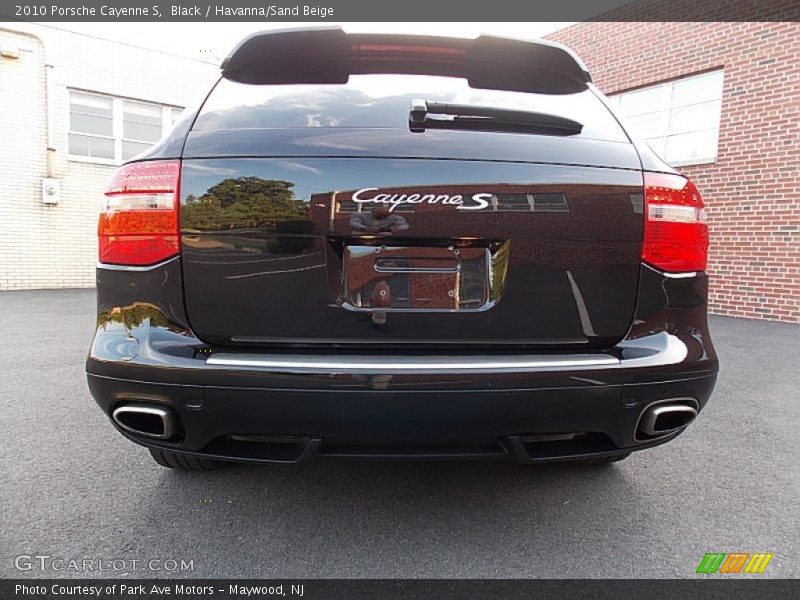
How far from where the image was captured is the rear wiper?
1.53 metres

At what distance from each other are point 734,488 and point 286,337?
220 centimetres

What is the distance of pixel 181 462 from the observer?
6.79ft

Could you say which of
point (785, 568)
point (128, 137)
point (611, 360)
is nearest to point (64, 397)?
point (611, 360)

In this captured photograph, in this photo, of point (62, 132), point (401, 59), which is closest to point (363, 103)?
point (401, 59)

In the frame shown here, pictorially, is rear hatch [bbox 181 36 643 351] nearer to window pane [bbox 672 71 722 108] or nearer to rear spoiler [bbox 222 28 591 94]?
rear spoiler [bbox 222 28 591 94]

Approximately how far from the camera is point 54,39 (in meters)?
10.3

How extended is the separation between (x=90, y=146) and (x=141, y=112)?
1432 millimetres

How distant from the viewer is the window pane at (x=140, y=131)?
1141cm

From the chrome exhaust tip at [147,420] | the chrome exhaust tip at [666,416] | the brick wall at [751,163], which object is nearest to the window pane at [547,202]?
the chrome exhaust tip at [666,416]

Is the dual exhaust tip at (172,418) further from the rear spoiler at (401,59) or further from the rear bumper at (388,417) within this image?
the rear spoiler at (401,59)

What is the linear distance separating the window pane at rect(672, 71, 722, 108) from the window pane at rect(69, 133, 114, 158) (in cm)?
1199

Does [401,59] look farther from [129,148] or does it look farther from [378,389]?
[129,148]

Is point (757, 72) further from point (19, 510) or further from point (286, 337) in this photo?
point (19, 510)

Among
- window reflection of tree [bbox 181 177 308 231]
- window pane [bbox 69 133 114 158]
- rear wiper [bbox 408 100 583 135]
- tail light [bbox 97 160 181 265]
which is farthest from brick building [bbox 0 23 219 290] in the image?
rear wiper [bbox 408 100 583 135]
